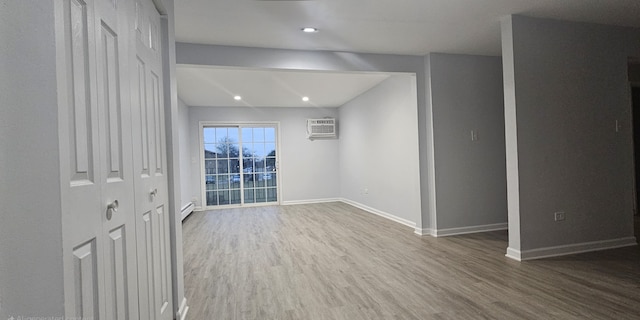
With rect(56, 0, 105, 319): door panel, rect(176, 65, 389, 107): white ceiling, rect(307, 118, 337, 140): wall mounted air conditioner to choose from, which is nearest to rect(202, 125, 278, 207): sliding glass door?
rect(176, 65, 389, 107): white ceiling

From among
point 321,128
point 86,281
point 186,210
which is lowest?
point 186,210

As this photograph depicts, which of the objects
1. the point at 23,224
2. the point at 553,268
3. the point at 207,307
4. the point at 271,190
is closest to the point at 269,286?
the point at 207,307

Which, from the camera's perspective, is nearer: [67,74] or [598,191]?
[67,74]

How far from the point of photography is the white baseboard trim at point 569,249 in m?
3.07

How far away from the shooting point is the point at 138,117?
1.43 m

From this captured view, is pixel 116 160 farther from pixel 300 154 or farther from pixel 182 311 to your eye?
pixel 300 154

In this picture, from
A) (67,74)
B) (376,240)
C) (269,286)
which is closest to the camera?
(67,74)

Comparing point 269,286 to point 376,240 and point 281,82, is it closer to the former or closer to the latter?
point 376,240

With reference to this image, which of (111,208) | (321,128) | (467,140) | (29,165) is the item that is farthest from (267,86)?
(29,165)

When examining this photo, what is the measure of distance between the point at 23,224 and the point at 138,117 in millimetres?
830

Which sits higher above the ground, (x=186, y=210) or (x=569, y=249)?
(x=186, y=210)

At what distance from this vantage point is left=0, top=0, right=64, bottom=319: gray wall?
67cm

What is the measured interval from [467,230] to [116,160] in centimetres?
419

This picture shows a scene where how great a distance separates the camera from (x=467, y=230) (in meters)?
4.19
